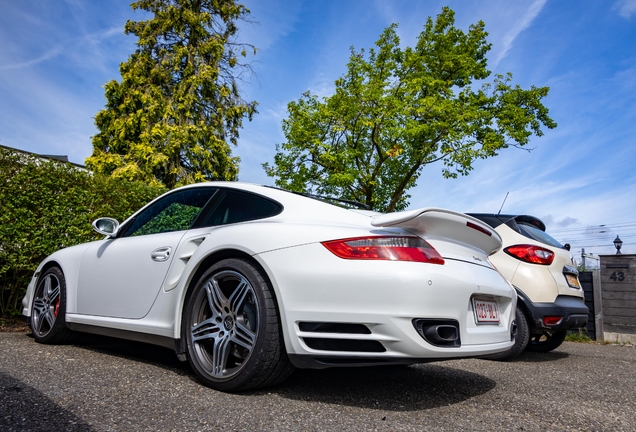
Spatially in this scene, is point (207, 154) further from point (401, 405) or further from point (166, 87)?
point (401, 405)

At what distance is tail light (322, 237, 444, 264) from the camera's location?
2.47 m

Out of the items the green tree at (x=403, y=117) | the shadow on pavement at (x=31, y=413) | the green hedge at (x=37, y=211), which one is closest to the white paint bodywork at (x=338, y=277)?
the shadow on pavement at (x=31, y=413)

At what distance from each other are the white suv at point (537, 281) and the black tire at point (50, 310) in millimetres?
4066

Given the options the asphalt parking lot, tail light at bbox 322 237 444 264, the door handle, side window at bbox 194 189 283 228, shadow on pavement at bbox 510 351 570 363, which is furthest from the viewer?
shadow on pavement at bbox 510 351 570 363

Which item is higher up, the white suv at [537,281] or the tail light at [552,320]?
the white suv at [537,281]

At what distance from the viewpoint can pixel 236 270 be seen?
2.80 meters

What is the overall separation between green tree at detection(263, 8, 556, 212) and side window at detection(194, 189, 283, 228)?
1650cm

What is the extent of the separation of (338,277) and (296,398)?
744 millimetres

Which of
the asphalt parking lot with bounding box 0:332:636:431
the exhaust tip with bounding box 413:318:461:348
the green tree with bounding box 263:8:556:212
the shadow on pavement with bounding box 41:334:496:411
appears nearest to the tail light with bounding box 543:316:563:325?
the asphalt parking lot with bounding box 0:332:636:431

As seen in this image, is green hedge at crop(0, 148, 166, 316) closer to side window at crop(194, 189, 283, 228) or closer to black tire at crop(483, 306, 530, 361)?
side window at crop(194, 189, 283, 228)

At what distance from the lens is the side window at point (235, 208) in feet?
10.0

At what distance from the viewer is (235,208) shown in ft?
10.7

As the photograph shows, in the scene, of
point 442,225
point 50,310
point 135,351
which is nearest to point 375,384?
point 442,225

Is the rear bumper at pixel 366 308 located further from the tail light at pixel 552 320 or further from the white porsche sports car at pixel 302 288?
the tail light at pixel 552 320
